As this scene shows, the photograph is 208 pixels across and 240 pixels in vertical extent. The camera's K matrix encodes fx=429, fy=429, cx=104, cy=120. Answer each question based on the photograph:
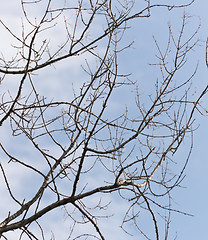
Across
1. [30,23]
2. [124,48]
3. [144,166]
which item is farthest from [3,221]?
[124,48]

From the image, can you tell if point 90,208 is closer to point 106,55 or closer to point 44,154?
point 44,154

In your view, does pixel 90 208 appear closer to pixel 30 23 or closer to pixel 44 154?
pixel 44 154

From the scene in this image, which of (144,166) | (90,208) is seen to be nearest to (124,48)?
(144,166)

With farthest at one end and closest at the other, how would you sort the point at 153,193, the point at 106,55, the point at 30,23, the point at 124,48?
the point at 124,48, the point at 106,55, the point at 153,193, the point at 30,23

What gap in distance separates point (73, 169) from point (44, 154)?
416mm

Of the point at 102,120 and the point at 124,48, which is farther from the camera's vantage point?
the point at 124,48

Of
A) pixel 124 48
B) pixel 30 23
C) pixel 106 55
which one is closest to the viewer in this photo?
pixel 30 23

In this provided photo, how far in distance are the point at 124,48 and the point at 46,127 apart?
112 centimetres

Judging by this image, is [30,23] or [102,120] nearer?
[30,23]

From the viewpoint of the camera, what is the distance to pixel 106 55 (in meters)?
4.06

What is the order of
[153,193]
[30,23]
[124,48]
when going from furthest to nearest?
[124,48] < [153,193] < [30,23]

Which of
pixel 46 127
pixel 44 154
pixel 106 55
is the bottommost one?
pixel 44 154

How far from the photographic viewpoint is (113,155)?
3.94 m

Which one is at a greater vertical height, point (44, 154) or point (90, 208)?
point (44, 154)
